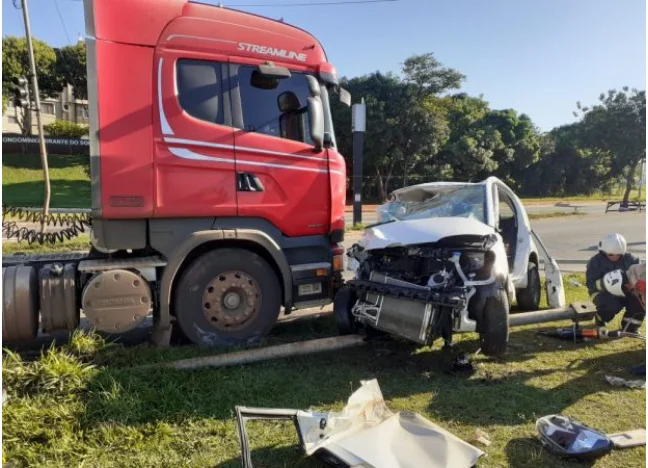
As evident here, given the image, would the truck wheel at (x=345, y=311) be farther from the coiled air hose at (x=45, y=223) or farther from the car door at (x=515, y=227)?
the coiled air hose at (x=45, y=223)

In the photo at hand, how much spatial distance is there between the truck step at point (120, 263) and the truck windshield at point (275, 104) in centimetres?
151

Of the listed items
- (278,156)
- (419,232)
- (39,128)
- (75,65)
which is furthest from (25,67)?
(419,232)

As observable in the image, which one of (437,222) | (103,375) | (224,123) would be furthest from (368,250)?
(103,375)

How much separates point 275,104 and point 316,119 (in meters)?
0.43

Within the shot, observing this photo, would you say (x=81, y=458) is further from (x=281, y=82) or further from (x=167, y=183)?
(x=281, y=82)

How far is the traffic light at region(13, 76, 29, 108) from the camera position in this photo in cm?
521

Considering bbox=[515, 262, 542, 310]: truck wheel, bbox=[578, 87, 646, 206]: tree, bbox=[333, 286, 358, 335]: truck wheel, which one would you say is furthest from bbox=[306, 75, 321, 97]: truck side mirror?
bbox=[578, 87, 646, 206]: tree

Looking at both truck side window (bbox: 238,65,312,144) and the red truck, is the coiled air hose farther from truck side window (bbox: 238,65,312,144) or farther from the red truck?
truck side window (bbox: 238,65,312,144)

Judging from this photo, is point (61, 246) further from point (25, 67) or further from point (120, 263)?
point (25, 67)

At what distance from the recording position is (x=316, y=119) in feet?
16.6

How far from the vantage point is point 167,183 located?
4.61m

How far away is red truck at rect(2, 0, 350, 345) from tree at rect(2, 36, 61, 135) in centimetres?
114

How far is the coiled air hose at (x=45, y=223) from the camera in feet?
15.6

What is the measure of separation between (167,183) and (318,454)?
108 inches
